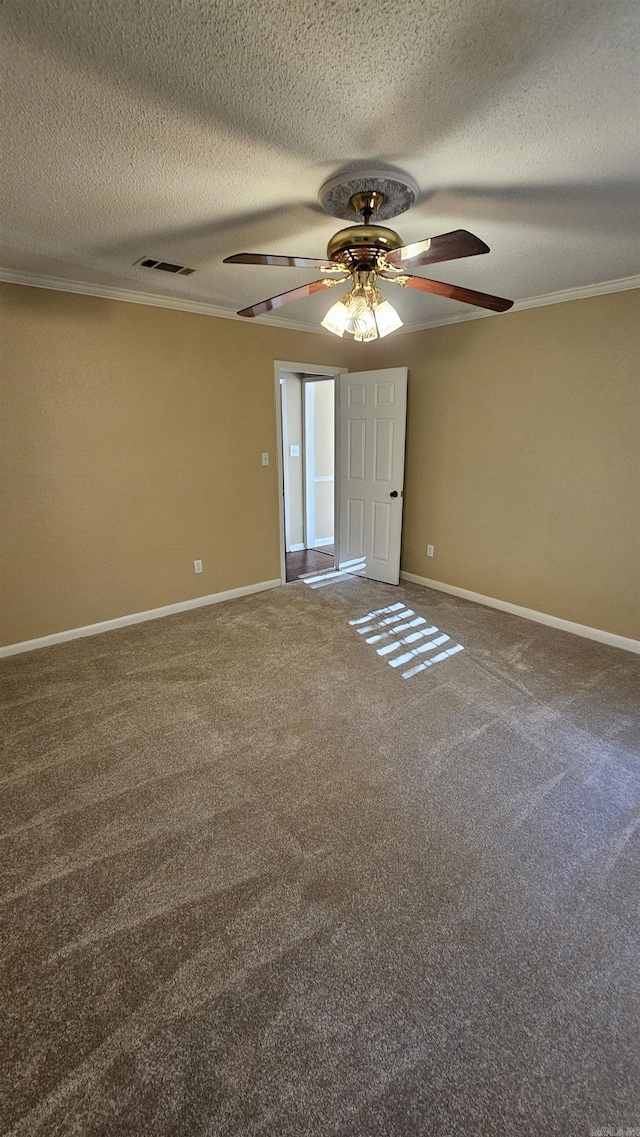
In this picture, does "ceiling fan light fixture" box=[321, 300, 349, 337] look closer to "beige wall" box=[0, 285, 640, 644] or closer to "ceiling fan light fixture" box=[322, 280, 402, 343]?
"ceiling fan light fixture" box=[322, 280, 402, 343]

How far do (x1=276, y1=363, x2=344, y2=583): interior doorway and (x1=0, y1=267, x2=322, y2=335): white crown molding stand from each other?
1.43m

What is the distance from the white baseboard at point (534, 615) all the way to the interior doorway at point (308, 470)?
46.5 inches

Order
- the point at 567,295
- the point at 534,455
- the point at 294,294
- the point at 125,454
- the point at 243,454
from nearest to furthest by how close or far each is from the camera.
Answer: the point at 294,294 < the point at 567,295 < the point at 125,454 < the point at 534,455 < the point at 243,454

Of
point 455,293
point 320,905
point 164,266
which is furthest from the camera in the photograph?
point 164,266

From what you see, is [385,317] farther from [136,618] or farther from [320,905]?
[136,618]

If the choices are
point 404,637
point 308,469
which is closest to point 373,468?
point 308,469

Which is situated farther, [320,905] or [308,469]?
[308,469]

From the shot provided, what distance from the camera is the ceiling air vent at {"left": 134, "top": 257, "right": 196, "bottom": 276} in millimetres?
2666

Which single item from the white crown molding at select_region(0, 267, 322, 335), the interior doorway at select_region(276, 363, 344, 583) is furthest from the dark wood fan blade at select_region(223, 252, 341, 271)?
the interior doorway at select_region(276, 363, 344, 583)

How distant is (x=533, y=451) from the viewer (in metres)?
3.61

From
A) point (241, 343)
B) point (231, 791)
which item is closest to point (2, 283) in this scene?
point (241, 343)

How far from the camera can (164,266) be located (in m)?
2.75

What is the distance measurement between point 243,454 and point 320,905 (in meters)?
3.39

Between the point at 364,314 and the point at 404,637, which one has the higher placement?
the point at 364,314
